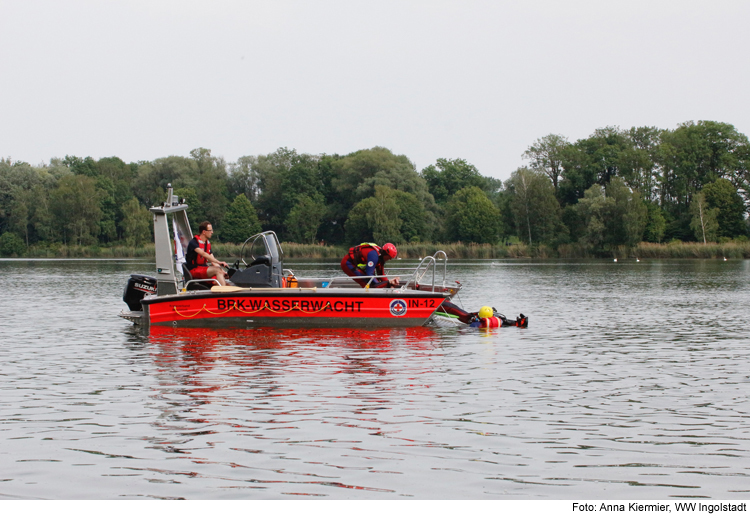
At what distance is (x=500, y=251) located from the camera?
263ft

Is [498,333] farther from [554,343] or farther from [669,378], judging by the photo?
[669,378]

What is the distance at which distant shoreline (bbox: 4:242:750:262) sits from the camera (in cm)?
7069

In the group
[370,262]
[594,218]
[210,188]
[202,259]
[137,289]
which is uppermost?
[210,188]

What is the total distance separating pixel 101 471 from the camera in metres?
6.35

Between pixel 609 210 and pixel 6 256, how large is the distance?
6741cm

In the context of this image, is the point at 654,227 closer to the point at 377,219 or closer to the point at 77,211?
the point at 377,219

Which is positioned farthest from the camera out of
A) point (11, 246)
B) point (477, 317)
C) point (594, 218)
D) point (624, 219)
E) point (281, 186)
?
point (281, 186)

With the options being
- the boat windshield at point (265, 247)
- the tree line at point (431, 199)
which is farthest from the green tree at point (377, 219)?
the boat windshield at point (265, 247)

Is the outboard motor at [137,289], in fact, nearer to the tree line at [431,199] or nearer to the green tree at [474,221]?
the tree line at [431,199]

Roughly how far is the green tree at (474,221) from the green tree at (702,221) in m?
23.3

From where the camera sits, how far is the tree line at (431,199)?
85.1 meters

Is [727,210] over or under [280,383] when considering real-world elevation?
over

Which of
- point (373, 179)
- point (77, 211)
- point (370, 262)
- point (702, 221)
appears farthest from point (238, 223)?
point (370, 262)

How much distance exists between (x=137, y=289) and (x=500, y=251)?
6550 centimetres
